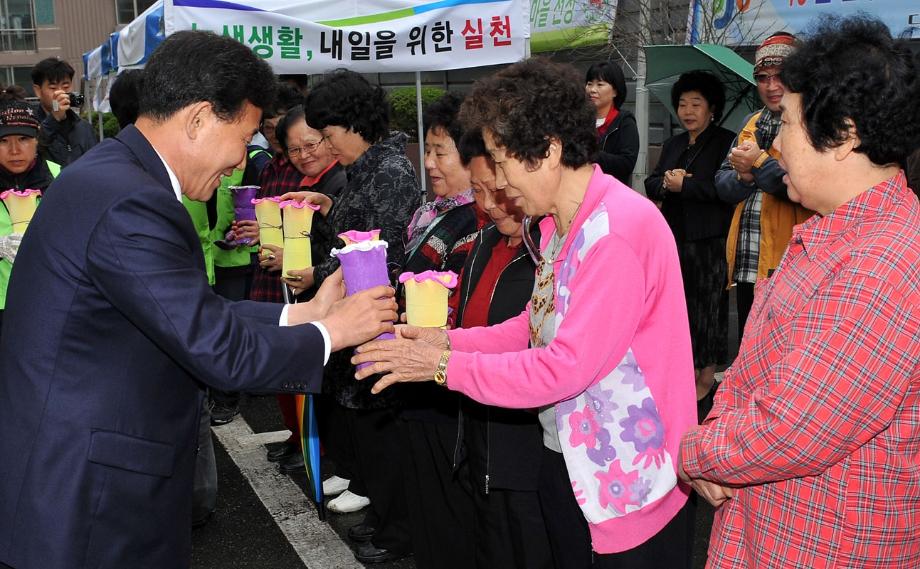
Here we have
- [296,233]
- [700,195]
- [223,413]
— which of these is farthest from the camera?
[223,413]

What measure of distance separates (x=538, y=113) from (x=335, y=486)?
333 centimetres

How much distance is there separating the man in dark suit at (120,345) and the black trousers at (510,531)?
119cm

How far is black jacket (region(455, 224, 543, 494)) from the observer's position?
308cm

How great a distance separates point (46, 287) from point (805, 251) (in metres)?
1.84

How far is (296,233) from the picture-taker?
404 cm

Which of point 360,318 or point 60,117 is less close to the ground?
point 60,117

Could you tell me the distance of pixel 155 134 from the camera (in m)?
2.28

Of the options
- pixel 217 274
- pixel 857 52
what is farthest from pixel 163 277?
pixel 217 274

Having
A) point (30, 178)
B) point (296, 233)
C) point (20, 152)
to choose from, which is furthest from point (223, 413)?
point (296, 233)

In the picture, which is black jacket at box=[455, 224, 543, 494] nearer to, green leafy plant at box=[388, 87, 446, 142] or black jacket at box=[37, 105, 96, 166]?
black jacket at box=[37, 105, 96, 166]

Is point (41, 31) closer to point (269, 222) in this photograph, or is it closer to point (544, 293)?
point (269, 222)

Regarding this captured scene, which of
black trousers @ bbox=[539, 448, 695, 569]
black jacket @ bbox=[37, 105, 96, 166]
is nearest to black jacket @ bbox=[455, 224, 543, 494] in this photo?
black trousers @ bbox=[539, 448, 695, 569]

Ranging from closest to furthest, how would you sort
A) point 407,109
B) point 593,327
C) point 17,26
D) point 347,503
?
point 593,327
point 347,503
point 407,109
point 17,26

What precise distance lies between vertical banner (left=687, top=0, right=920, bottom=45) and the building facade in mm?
37241
